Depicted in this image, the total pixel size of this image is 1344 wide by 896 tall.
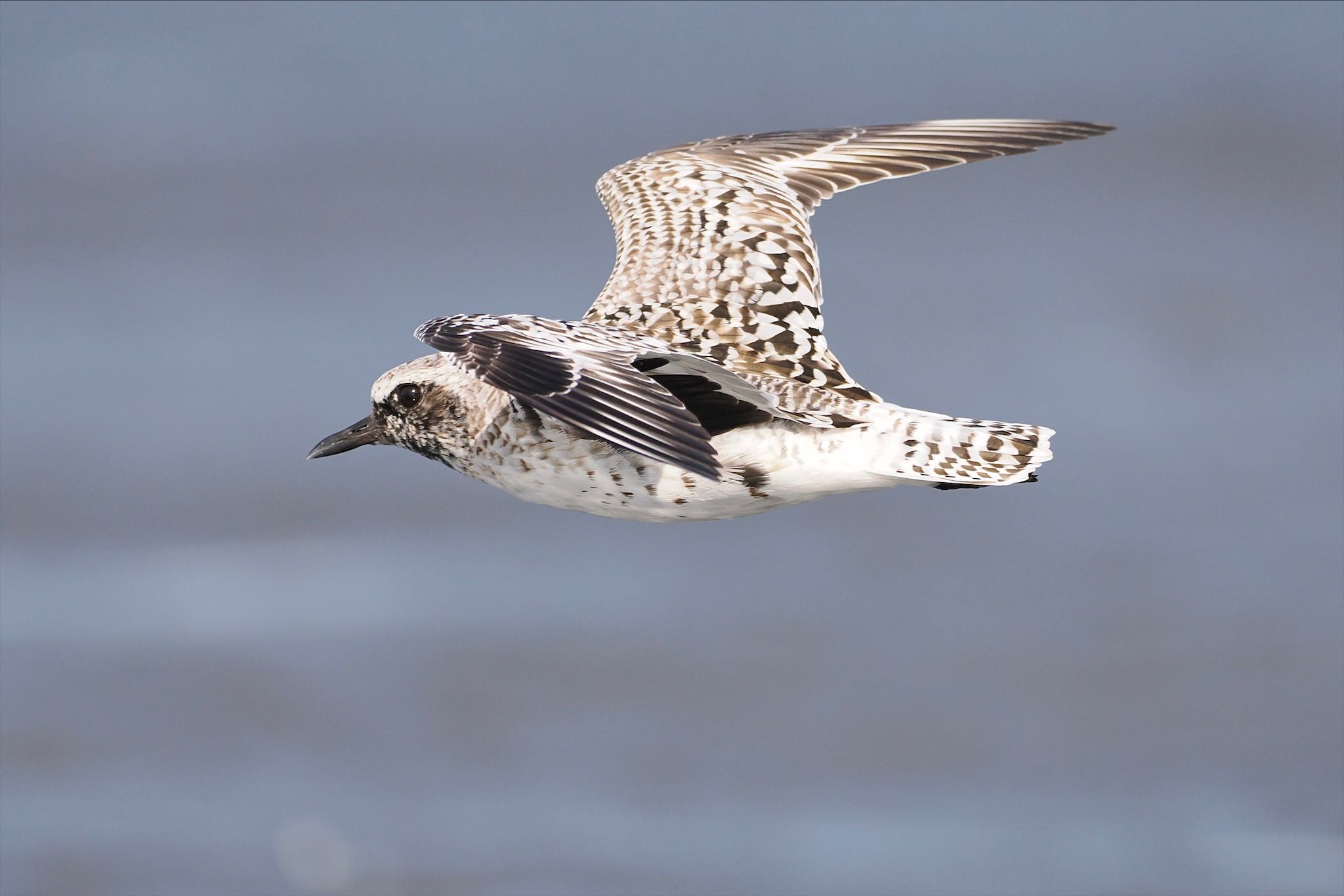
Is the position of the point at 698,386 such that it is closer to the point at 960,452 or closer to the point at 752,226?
the point at 960,452

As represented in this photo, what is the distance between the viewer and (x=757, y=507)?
7.24 metres

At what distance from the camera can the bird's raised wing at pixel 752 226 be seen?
25.6ft

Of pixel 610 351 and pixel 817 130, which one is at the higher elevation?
pixel 817 130

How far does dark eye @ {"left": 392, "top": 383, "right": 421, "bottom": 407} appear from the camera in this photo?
24.7ft

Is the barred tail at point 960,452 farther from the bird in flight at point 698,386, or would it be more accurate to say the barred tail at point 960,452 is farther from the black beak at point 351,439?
the black beak at point 351,439

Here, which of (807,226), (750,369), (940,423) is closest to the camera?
(940,423)

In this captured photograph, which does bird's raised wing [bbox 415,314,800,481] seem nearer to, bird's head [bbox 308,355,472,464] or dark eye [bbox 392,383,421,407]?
bird's head [bbox 308,355,472,464]

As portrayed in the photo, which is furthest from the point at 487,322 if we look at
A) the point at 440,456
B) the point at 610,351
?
the point at 440,456

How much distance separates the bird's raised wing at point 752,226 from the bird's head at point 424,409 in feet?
2.38

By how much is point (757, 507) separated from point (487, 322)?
1264mm

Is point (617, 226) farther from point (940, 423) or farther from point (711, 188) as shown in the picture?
point (940, 423)

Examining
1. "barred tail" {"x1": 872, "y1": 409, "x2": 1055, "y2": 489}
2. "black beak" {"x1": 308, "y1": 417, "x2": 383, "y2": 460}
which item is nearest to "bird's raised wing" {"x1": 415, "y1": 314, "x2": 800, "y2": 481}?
"barred tail" {"x1": 872, "y1": 409, "x2": 1055, "y2": 489}

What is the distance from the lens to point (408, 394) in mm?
7555

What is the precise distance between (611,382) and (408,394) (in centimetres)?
147
